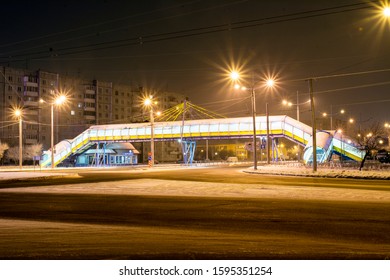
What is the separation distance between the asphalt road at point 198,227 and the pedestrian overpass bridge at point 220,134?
41348 millimetres

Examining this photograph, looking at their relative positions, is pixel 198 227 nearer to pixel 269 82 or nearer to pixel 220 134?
pixel 269 82

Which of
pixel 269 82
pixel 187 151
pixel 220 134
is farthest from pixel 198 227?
pixel 187 151

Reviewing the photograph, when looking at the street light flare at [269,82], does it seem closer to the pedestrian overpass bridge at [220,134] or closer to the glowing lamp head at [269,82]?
the glowing lamp head at [269,82]

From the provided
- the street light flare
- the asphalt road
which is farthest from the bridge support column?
the asphalt road

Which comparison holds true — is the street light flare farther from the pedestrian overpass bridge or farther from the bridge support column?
the bridge support column

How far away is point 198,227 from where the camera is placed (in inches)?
Answer: 436

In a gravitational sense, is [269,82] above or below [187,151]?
above

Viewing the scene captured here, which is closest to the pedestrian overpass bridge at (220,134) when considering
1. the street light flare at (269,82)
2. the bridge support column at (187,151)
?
the bridge support column at (187,151)

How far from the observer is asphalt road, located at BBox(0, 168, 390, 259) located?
8.07 m

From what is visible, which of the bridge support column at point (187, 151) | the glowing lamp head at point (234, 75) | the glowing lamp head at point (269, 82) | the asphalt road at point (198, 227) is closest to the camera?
the asphalt road at point (198, 227)

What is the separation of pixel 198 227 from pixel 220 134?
6314 cm

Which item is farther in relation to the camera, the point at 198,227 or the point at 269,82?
the point at 269,82

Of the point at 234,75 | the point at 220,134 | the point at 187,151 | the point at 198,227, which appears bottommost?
the point at 198,227

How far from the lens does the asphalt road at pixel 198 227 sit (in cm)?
807
